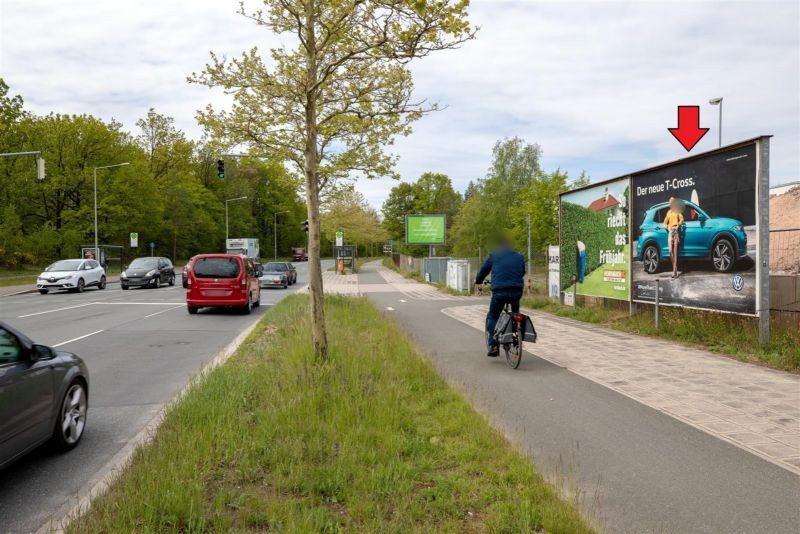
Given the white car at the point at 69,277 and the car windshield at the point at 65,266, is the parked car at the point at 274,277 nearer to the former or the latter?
the white car at the point at 69,277

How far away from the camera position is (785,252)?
10.8 metres

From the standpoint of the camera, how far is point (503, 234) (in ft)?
30.5

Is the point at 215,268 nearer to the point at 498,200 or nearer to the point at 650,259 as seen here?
the point at 650,259

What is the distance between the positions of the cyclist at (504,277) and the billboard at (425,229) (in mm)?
37643

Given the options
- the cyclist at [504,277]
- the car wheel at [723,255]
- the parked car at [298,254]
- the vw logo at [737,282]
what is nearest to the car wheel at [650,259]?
the car wheel at [723,255]

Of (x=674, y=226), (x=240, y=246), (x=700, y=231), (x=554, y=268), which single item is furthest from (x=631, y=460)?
(x=240, y=246)

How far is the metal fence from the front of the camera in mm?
10581

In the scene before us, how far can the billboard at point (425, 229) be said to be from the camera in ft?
153

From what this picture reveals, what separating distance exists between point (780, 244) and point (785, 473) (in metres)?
8.21

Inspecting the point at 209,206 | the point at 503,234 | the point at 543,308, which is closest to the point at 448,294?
the point at 543,308

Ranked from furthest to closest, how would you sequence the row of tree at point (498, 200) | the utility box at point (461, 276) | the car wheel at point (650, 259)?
the row of tree at point (498, 200) < the utility box at point (461, 276) < the car wheel at point (650, 259)

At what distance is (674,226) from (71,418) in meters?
10.6

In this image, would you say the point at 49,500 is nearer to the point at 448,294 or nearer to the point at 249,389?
the point at 249,389
